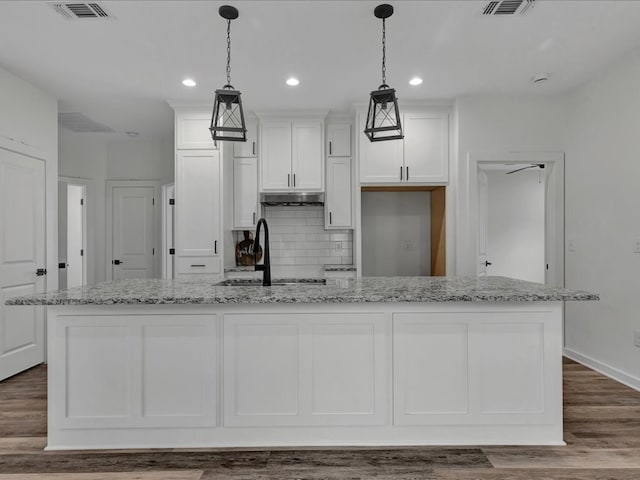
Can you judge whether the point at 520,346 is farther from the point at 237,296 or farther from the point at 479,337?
Answer: the point at 237,296

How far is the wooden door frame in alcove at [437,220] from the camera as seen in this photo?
13.9 feet

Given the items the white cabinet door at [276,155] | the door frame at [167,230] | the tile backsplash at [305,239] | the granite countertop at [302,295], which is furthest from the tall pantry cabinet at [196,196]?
the granite countertop at [302,295]

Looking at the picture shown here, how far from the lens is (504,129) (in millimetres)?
3943

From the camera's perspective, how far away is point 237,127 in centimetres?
238

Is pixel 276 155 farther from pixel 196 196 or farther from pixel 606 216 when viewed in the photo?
pixel 606 216

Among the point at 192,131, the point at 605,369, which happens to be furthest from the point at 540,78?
the point at 192,131

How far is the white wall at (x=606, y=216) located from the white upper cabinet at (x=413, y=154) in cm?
124

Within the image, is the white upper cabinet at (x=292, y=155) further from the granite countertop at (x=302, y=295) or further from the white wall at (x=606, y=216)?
the white wall at (x=606, y=216)

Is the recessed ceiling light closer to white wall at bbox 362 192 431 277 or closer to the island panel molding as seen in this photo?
white wall at bbox 362 192 431 277

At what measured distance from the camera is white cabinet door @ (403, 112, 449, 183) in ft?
13.6

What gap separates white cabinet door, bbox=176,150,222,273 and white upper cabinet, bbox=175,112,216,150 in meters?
0.08

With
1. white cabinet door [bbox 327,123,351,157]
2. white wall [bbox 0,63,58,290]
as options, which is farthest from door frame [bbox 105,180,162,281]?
white cabinet door [bbox 327,123,351,157]

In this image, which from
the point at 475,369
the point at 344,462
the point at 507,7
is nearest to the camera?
the point at 344,462

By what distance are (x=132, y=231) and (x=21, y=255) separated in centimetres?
210
